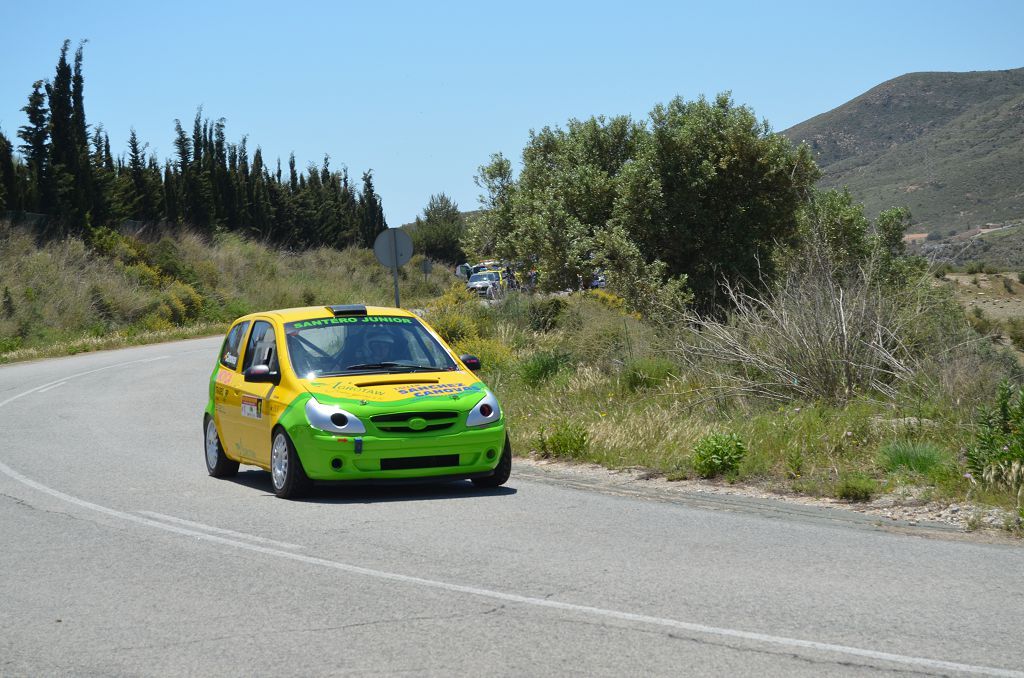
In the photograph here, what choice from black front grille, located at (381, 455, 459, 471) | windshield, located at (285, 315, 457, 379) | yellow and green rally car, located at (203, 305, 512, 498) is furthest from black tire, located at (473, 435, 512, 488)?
windshield, located at (285, 315, 457, 379)

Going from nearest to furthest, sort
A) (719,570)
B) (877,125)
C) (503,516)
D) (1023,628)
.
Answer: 1. (1023,628)
2. (719,570)
3. (503,516)
4. (877,125)

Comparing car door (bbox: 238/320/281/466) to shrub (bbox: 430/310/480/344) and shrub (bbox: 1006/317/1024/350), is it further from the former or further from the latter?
shrub (bbox: 1006/317/1024/350)

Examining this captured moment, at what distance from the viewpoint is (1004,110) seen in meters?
102

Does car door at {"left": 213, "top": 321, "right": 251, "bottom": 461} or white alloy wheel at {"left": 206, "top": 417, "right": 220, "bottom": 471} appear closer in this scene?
car door at {"left": 213, "top": 321, "right": 251, "bottom": 461}

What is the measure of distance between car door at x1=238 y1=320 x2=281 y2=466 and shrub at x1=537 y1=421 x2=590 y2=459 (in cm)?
346

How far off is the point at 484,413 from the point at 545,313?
590 inches

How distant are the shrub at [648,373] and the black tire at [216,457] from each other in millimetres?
6155

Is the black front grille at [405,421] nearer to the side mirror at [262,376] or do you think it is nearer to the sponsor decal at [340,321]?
the side mirror at [262,376]

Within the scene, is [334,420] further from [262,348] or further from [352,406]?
[262,348]

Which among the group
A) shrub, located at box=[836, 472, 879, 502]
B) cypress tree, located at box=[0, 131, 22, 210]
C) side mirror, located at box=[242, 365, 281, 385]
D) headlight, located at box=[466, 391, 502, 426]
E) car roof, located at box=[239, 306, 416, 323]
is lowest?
shrub, located at box=[836, 472, 879, 502]

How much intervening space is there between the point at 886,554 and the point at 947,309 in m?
8.83

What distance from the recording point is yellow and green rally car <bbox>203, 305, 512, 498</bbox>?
32.0 feet

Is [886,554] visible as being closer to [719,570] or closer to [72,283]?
[719,570]

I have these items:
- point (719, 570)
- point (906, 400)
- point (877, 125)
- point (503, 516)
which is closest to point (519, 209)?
point (906, 400)
